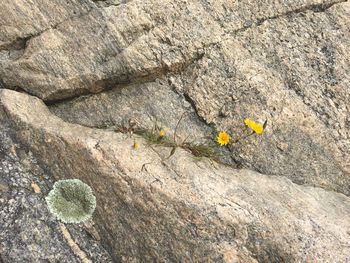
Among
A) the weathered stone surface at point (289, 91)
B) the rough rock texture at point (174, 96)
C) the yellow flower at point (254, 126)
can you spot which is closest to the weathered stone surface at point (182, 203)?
the rough rock texture at point (174, 96)

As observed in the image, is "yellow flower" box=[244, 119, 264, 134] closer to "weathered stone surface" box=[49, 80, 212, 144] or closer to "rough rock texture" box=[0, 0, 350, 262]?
"rough rock texture" box=[0, 0, 350, 262]

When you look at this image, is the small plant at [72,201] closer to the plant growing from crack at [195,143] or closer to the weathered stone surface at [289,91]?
the plant growing from crack at [195,143]

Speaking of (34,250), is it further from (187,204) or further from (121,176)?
(187,204)

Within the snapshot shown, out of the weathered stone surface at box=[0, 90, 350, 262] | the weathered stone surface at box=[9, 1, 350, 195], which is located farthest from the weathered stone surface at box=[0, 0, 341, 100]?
the weathered stone surface at box=[0, 90, 350, 262]

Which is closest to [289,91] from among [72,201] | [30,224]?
[72,201]

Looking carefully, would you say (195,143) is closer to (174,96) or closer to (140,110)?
(174,96)

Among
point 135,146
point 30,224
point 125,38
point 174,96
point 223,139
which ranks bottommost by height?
point 30,224

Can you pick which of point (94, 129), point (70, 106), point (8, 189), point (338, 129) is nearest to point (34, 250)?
point (8, 189)
